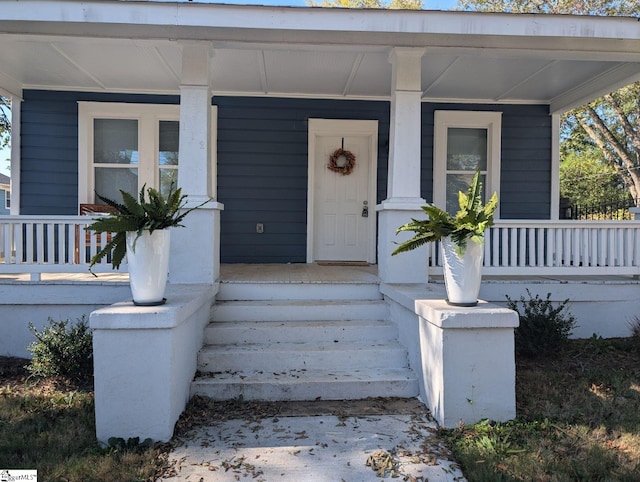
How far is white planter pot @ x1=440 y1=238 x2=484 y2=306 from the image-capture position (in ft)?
9.17

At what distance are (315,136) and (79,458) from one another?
4701 mm

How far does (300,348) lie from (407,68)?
2.66 metres

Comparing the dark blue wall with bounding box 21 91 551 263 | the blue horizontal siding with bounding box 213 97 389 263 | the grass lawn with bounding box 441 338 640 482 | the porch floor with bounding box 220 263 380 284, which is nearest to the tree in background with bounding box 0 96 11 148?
the dark blue wall with bounding box 21 91 551 263

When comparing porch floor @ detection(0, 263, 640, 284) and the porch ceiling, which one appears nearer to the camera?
the porch ceiling

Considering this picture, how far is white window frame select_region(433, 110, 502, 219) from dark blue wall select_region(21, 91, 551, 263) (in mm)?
87

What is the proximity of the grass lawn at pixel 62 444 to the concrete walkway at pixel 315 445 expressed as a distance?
0.65 ft

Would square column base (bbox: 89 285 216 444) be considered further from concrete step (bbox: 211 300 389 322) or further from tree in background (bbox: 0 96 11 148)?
tree in background (bbox: 0 96 11 148)

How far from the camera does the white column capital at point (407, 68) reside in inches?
157

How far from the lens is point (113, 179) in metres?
5.91

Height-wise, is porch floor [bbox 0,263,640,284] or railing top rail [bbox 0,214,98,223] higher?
railing top rail [bbox 0,214,98,223]

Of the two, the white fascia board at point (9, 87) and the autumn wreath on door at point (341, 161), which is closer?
the white fascia board at point (9, 87)

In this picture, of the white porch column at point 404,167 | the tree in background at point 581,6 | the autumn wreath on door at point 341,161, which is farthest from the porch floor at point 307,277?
the tree in background at point 581,6

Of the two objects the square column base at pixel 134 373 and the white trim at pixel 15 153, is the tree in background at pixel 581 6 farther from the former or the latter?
the square column base at pixel 134 373

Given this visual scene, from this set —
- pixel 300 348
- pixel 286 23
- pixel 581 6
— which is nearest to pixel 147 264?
pixel 300 348
